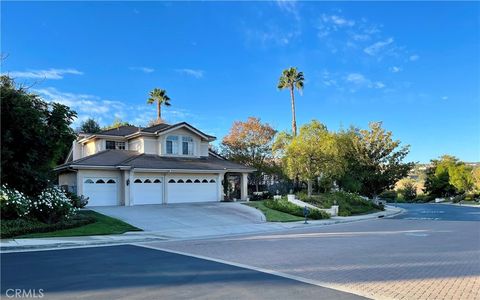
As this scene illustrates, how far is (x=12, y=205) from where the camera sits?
1742 cm

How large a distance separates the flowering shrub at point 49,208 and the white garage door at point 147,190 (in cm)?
1012

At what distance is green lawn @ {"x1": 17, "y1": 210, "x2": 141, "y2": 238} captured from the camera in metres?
16.9

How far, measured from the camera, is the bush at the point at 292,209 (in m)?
28.5

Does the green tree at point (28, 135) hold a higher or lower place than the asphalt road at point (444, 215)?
higher

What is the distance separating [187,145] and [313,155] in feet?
36.6

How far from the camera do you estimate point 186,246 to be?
14.8 metres

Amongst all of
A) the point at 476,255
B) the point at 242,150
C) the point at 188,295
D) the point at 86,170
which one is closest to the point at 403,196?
the point at 242,150

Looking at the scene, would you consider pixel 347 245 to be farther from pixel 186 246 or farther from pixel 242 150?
pixel 242 150

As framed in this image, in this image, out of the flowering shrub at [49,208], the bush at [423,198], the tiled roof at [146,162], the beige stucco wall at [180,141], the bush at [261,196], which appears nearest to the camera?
the flowering shrub at [49,208]

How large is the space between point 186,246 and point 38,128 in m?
10.5

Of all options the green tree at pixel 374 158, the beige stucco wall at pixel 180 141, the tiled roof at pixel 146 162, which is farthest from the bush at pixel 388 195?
the beige stucco wall at pixel 180 141

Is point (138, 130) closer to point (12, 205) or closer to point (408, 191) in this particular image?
point (12, 205)

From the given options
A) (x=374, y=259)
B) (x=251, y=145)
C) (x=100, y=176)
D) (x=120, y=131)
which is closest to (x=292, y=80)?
(x=251, y=145)

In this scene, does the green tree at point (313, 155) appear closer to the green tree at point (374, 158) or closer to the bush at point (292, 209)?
the bush at point (292, 209)
